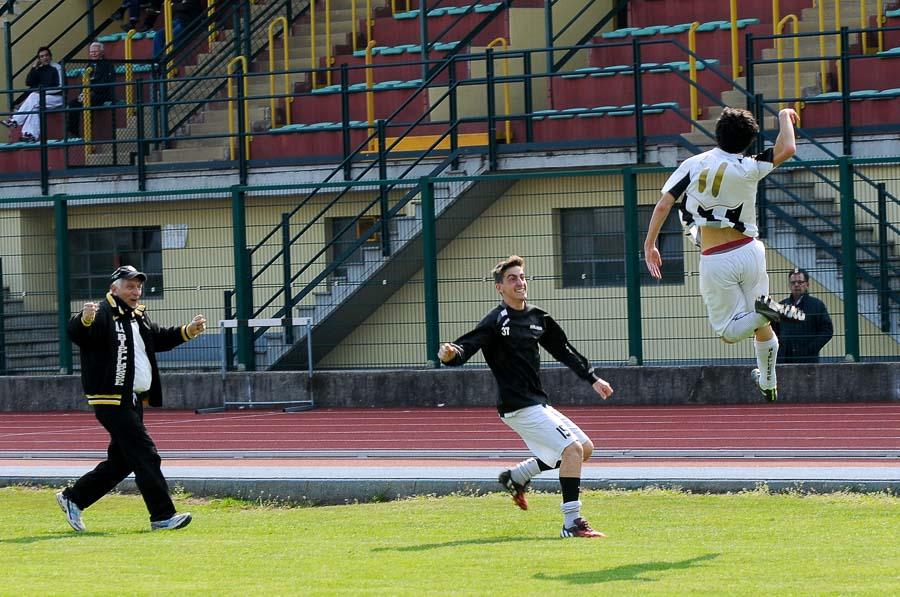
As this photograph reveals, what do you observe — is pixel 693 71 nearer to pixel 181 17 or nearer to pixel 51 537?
pixel 181 17

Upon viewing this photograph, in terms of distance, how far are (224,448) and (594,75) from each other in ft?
33.6

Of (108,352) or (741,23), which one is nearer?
(108,352)

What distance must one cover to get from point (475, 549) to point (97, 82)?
67.0ft

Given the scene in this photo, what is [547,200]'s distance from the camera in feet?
72.2

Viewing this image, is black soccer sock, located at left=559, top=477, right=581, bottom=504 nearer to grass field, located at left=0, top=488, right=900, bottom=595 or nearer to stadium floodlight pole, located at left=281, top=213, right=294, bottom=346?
grass field, located at left=0, top=488, right=900, bottom=595

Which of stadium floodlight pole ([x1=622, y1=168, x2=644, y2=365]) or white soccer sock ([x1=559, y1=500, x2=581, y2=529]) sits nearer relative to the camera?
white soccer sock ([x1=559, y1=500, x2=581, y2=529])

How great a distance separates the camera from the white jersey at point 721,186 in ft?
37.3

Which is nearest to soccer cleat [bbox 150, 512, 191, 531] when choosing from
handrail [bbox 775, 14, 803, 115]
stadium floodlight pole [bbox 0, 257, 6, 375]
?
stadium floodlight pole [bbox 0, 257, 6, 375]

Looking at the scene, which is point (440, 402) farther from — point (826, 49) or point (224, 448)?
point (826, 49)

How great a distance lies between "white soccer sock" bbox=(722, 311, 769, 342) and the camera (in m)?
11.7

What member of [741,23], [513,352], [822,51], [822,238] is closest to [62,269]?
[822,238]

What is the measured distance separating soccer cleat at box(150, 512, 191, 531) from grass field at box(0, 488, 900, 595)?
0.11 meters

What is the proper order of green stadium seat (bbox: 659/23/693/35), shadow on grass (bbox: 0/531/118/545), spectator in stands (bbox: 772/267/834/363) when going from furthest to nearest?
green stadium seat (bbox: 659/23/693/35), spectator in stands (bbox: 772/267/834/363), shadow on grass (bbox: 0/531/118/545)

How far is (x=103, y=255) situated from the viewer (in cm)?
2444
